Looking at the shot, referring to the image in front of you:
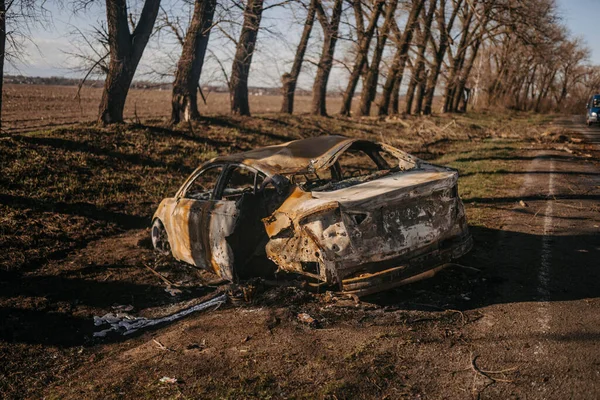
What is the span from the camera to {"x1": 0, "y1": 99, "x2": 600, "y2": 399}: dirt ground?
347cm

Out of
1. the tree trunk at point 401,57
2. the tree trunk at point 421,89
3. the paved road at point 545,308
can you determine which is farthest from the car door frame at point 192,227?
the tree trunk at point 421,89

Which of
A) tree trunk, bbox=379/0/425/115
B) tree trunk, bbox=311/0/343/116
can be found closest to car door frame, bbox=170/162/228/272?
tree trunk, bbox=311/0/343/116

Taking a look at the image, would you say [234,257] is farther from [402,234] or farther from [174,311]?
[402,234]

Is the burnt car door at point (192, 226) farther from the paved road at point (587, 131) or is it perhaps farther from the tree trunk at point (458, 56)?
the tree trunk at point (458, 56)

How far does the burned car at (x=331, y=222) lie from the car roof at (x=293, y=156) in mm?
12

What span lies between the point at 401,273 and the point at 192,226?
280cm

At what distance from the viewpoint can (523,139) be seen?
67.7 feet

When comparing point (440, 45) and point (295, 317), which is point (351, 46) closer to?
point (440, 45)

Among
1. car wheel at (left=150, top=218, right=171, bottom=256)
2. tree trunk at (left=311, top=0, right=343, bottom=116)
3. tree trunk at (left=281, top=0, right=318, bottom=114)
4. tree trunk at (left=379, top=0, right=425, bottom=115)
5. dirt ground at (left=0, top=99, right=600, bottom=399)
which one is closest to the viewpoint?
dirt ground at (left=0, top=99, right=600, bottom=399)

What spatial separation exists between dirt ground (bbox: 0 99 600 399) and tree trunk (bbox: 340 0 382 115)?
1387 cm

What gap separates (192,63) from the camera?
46.8 feet

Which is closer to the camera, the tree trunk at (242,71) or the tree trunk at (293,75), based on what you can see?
the tree trunk at (242,71)

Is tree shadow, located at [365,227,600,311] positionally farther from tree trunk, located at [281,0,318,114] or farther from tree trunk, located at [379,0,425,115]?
tree trunk, located at [379,0,425,115]

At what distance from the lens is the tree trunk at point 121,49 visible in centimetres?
1248
